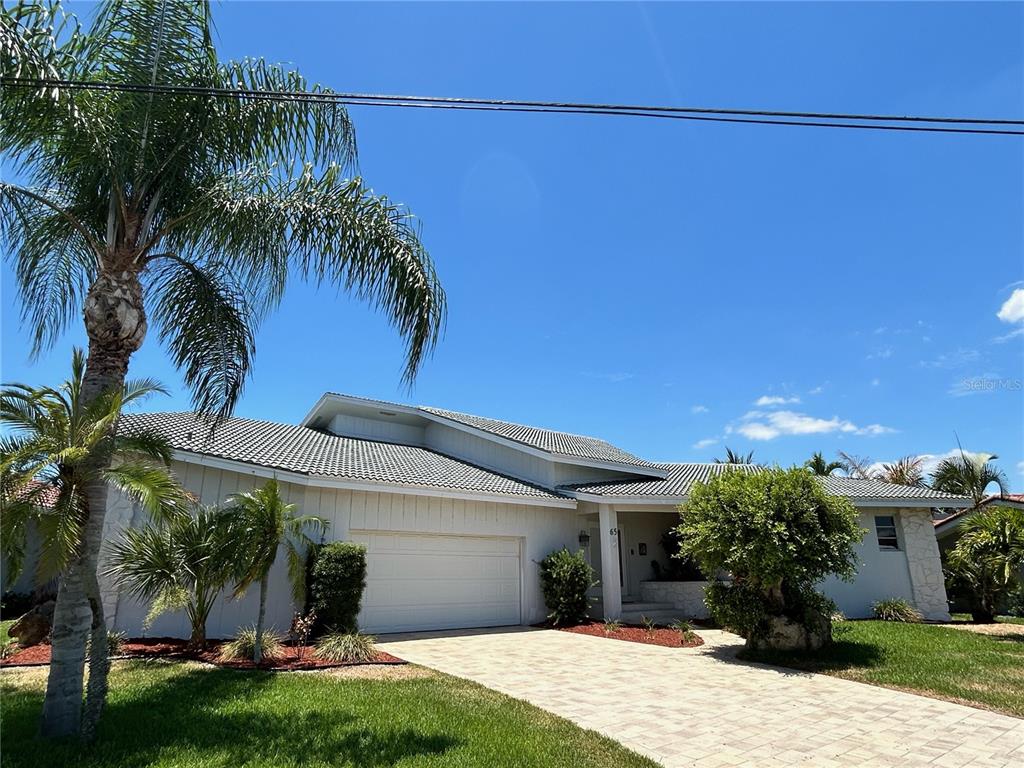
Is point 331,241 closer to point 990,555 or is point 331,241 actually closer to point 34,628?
point 34,628

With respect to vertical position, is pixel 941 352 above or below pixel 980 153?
below

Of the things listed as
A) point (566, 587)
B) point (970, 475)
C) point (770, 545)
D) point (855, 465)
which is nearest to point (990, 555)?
point (770, 545)

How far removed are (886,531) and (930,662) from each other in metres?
8.03

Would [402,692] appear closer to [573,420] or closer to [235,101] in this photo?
[235,101]

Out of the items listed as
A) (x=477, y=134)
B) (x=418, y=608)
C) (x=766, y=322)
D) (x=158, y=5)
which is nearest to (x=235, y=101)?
(x=158, y=5)

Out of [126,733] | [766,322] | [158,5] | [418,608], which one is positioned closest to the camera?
[126,733]

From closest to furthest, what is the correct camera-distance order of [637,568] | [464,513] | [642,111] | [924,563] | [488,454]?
[642,111] < [464,513] < [924,563] < [637,568] < [488,454]

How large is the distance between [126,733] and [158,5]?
768cm

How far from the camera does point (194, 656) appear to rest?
28.8 ft

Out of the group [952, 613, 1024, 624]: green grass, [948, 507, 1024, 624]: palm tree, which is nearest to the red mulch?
[948, 507, 1024, 624]: palm tree

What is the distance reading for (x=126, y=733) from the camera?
504 cm

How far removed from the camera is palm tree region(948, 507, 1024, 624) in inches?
461

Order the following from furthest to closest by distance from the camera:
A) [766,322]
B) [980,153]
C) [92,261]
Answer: [766,322]
[980,153]
[92,261]

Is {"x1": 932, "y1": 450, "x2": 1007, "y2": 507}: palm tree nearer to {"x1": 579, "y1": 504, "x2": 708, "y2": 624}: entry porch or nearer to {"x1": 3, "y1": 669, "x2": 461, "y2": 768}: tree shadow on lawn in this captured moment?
{"x1": 579, "y1": 504, "x2": 708, "y2": 624}: entry porch
